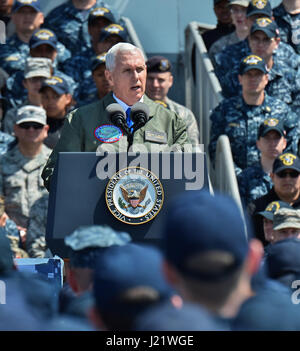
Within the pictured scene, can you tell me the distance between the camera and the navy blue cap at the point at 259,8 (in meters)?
7.98

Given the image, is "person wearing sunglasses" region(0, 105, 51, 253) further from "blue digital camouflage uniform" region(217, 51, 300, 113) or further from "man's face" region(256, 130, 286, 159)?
"blue digital camouflage uniform" region(217, 51, 300, 113)

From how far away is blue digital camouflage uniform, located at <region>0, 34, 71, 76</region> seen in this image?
8.19 metres

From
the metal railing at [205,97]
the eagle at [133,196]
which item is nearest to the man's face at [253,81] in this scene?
the metal railing at [205,97]

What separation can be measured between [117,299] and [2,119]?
5.77 metres

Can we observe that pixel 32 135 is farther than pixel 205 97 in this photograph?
No

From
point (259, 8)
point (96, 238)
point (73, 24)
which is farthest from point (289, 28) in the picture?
point (96, 238)

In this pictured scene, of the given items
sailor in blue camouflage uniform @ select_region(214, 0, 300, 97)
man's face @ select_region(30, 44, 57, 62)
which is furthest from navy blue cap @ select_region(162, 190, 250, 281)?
man's face @ select_region(30, 44, 57, 62)

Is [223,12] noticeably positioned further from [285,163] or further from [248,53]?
[285,163]

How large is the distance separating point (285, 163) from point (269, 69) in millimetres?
1488

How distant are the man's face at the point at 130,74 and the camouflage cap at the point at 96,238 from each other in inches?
63.8

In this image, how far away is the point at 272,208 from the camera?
237 inches

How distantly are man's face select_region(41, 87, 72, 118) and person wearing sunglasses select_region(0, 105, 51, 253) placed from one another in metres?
0.32

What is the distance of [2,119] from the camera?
7.60m
